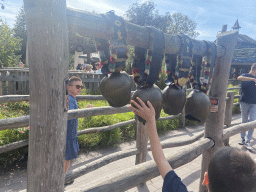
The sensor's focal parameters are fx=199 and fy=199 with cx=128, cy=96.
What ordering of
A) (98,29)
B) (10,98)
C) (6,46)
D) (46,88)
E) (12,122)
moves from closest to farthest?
(46,88) → (98,29) → (12,122) → (10,98) → (6,46)

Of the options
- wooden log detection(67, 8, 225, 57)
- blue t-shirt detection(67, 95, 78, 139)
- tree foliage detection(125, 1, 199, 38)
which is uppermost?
tree foliage detection(125, 1, 199, 38)

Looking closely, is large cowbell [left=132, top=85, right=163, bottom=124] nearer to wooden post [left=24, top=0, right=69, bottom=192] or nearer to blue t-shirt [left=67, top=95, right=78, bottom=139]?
wooden post [left=24, top=0, right=69, bottom=192]

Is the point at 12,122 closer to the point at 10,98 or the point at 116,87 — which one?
the point at 10,98

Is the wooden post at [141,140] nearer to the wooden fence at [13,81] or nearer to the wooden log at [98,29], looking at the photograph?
the wooden log at [98,29]

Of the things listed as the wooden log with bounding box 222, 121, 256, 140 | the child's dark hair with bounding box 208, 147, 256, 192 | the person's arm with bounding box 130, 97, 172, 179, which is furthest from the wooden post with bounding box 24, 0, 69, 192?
the wooden log with bounding box 222, 121, 256, 140

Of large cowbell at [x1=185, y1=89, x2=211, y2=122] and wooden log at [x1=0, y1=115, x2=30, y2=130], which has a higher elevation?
large cowbell at [x1=185, y1=89, x2=211, y2=122]

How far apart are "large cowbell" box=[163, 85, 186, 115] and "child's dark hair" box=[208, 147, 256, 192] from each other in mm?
369

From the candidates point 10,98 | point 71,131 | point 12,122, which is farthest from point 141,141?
point 10,98

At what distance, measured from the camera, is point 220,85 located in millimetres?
1770

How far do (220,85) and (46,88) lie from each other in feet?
4.89

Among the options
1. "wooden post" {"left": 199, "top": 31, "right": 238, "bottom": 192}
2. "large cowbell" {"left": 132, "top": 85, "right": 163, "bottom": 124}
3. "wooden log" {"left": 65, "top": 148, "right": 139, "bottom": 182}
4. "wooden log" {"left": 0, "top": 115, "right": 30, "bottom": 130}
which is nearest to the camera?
"large cowbell" {"left": 132, "top": 85, "right": 163, "bottom": 124}

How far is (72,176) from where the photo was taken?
208 centimetres

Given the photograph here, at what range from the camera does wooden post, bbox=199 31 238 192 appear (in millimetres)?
1650

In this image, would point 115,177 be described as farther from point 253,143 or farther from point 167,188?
point 253,143
